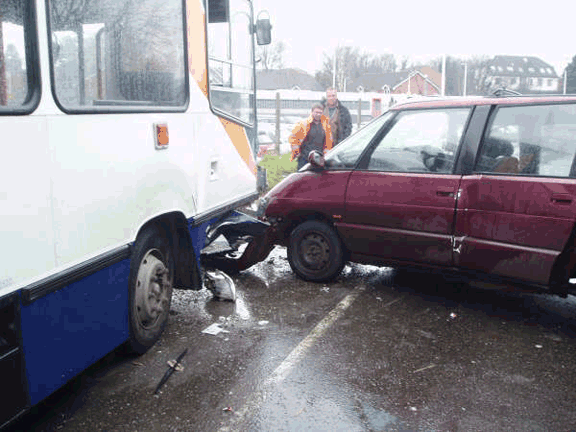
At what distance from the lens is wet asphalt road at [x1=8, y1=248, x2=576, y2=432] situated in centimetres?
330

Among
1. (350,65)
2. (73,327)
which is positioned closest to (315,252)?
(73,327)

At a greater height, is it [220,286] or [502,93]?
[502,93]

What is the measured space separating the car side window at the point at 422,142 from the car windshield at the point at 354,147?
133 mm

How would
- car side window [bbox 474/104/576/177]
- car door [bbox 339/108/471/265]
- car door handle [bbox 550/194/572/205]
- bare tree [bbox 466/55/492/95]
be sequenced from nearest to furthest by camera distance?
car door handle [bbox 550/194/572/205] → car side window [bbox 474/104/576/177] → car door [bbox 339/108/471/265] → bare tree [bbox 466/55/492/95]

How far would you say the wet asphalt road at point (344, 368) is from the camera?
330cm

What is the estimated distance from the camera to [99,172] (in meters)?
3.19

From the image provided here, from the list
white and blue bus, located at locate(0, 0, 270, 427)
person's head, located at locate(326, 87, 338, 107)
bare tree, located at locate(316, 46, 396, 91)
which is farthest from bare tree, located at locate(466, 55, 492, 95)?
white and blue bus, located at locate(0, 0, 270, 427)

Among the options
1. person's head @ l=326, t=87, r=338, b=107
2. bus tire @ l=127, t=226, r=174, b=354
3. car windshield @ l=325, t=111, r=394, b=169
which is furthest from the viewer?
person's head @ l=326, t=87, r=338, b=107

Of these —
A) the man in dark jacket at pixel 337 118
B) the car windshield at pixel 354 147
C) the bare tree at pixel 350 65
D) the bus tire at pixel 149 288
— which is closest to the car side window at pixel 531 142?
the car windshield at pixel 354 147

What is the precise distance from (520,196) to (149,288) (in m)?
2.80

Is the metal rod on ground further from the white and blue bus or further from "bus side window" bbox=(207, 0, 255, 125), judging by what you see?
"bus side window" bbox=(207, 0, 255, 125)

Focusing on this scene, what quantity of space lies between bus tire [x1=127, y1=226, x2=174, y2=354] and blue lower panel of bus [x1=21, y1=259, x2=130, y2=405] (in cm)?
14

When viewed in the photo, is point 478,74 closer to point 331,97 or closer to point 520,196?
point 331,97

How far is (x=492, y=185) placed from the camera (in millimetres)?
4559
